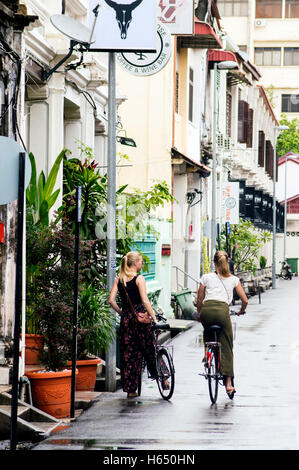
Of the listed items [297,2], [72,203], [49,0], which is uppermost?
[297,2]

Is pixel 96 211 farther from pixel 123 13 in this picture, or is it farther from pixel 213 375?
pixel 213 375

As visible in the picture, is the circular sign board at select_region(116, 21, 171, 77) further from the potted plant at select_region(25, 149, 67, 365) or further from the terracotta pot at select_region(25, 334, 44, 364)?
the terracotta pot at select_region(25, 334, 44, 364)

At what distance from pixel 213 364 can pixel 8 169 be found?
512cm

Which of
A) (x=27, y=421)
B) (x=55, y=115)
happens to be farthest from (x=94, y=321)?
(x=55, y=115)

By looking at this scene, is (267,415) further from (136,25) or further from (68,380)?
(136,25)

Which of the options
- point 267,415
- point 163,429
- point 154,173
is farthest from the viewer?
point 154,173

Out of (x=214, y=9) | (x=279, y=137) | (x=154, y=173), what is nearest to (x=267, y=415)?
(x=154, y=173)

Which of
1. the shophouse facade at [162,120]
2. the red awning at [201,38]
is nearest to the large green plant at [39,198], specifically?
the shophouse facade at [162,120]

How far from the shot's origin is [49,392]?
1181 centimetres

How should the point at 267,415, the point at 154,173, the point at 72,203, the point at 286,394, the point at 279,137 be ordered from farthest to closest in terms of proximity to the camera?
the point at 279,137 → the point at 154,173 → the point at 72,203 → the point at 286,394 → the point at 267,415

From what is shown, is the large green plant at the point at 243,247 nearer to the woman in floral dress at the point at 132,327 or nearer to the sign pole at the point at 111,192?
the sign pole at the point at 111,192

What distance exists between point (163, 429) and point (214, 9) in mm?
28583

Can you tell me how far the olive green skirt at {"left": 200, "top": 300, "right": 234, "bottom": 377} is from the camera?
12875 mm

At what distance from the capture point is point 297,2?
277 ft
